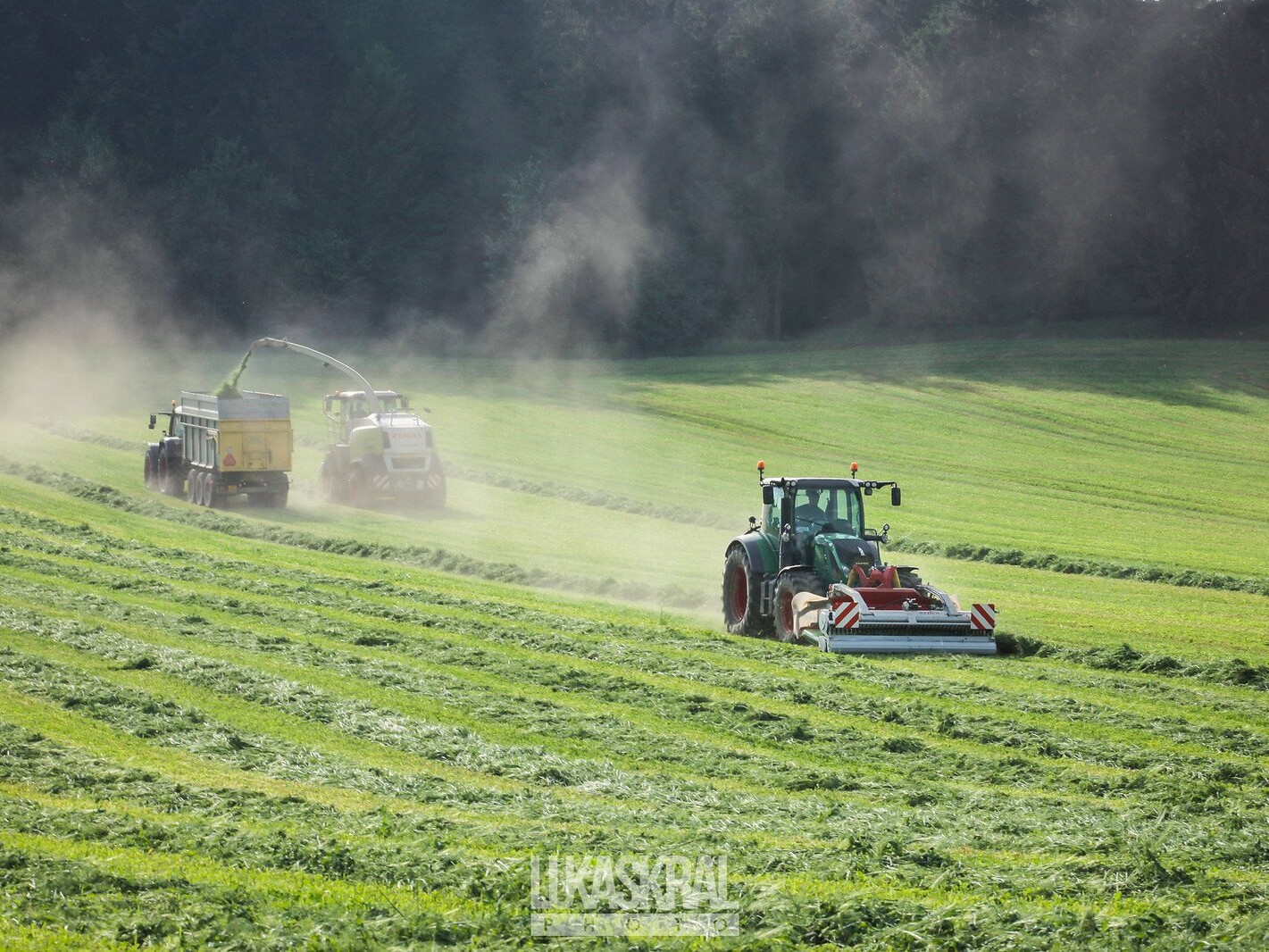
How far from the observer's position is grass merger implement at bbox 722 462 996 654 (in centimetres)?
1695

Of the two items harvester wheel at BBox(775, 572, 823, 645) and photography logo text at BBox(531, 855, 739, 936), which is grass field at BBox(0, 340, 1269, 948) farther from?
harvester wheel at BBox(775, 572, 823, 645)

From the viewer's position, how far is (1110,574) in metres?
25.0

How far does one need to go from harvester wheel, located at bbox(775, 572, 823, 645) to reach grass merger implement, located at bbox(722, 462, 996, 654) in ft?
0.04

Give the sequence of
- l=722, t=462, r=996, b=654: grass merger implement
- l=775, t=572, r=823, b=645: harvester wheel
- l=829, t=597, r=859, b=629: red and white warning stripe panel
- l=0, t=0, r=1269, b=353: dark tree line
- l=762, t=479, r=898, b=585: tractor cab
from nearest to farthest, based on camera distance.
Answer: l=829, t=597, r=859, b=629: red and white warning stripe panel
l=722, t=462, r=996, b=654: grass merger implement
l=775, t=572, r=823, b=645: harvester wheel
l=762, t=479, r=898, b=585: tractor cab
l=0, t=0, r=1269, b=353: dark tree line

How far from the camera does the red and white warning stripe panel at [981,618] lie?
1714 centimetres

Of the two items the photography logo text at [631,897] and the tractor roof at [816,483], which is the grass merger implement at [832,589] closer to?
the tractor roof at [816,483]

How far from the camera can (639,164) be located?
6862cm

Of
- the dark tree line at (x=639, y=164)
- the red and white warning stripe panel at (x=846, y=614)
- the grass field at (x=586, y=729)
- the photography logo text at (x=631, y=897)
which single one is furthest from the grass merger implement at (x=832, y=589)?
the dark tree line at (x=639, y=164)

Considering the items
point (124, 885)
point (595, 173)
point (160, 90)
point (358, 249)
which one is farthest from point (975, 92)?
point (124, 885)

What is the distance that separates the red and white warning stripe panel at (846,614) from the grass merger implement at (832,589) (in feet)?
0.03


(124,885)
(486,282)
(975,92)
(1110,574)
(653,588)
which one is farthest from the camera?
(486,282)

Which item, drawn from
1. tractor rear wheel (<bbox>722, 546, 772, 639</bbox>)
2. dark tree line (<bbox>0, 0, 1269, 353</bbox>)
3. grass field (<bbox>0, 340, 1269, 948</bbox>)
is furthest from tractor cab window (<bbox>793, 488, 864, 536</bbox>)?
dark tree line (<bbox>0, 0, 1269, 353</bbox>)

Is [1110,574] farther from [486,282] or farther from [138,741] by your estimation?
[486,282]

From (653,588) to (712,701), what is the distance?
820cm
